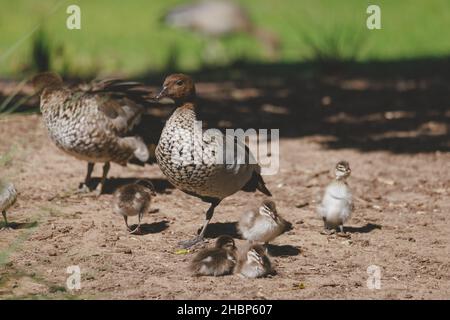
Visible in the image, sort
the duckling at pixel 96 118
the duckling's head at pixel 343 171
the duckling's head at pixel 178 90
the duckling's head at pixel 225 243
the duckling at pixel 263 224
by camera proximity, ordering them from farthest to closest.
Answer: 1. the duckling at pixel 96 118
2. the duckling's head at pixel 343 171
3. the duckling's head at pixel 178 90
4. the duckling at pixel 263 224
5. the duckling's head at pixel 225 243

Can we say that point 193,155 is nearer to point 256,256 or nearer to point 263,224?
point 263,224

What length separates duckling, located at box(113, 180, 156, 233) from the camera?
7039 millimetres

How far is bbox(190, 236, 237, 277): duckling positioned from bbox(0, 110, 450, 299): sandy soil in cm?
7

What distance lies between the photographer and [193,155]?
6449 mm

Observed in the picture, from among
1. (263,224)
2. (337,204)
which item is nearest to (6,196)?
(263,224)

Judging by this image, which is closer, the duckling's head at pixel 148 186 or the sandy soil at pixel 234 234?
the sandy soil at pixel 234 234

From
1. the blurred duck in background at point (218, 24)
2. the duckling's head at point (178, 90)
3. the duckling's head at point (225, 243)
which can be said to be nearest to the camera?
the duckling's head at point (225, 243)

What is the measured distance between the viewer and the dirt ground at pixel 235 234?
5.81 metres

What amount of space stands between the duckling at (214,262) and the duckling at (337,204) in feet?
4.22

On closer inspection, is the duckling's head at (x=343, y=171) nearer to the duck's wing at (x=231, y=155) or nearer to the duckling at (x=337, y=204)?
the duckling at (x=337, y=204)

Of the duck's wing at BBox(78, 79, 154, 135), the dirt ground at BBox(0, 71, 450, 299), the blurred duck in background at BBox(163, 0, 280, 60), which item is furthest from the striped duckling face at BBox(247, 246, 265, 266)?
the blurred duck in background at BBox(163, 0, 280, 60)

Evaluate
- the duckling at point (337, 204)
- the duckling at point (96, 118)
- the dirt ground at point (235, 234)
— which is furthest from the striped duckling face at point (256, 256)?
the duckling at point (96, 118)

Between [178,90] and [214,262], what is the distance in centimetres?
159

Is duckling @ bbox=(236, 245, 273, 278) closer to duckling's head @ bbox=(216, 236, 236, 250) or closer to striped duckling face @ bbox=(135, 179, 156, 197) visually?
duckling's head @ bbox=(216, 236, 236, 250)
